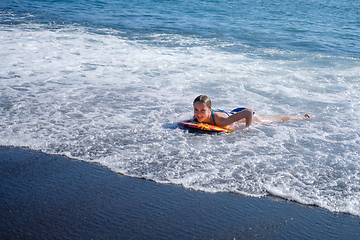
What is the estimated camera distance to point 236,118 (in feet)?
18.0

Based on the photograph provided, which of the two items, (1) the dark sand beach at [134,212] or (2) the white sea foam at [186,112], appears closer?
(1) the dark sand beach at [134,212]

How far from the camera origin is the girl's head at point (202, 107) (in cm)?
532

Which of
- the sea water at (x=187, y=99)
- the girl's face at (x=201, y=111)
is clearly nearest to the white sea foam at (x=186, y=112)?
the sea water at (x=187, y=99)

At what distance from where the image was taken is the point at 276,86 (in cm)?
806

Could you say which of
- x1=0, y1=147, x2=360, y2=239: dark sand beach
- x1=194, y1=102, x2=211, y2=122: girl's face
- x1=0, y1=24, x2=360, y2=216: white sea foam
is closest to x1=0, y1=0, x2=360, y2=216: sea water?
x1=0, y1=24, x2=360, y2=216: white sea foam

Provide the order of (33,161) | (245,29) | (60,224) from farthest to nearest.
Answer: (245,29)
(33,161)
(60,224)

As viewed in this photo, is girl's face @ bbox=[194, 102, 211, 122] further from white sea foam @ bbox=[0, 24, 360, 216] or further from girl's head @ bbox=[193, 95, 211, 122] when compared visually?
white sea foam @ bbox=[0, 24, 360, 216]

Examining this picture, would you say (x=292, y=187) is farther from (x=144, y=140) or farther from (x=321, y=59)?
(x=321, y=59)

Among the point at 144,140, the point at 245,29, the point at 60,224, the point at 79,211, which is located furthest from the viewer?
the point at 245,29

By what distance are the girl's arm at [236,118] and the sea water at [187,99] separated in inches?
8.9

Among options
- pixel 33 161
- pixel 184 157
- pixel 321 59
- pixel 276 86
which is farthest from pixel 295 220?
pixel 321 59

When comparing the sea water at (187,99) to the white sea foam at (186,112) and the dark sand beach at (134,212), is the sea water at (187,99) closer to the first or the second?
the white sea foam at (186,112)

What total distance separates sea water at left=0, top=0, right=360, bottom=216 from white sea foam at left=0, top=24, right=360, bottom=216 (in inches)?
0.9

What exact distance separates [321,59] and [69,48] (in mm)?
8148
